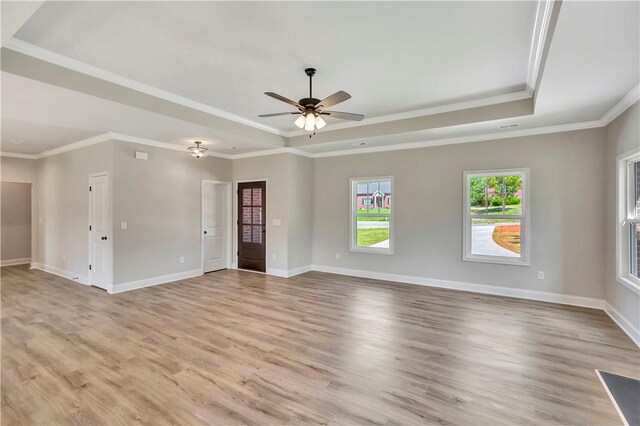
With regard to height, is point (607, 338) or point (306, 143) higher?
point (306, 143)

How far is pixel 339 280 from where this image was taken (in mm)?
6125

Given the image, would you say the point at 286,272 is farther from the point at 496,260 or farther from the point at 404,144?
the point at 496,260

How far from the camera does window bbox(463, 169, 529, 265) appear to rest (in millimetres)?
4906

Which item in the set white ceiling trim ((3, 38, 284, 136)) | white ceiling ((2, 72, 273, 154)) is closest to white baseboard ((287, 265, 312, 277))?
white ceiling ((2, 72, 273, 154))

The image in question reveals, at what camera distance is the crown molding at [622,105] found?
3.18 m

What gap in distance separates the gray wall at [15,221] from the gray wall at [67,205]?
3.13 feet

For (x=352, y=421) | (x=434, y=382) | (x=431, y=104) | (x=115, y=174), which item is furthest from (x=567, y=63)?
(x=115, y=174)

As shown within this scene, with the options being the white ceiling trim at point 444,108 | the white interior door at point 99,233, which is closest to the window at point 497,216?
the white ceiling trim at point 444,108

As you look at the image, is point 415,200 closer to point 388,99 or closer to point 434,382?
point 388,99

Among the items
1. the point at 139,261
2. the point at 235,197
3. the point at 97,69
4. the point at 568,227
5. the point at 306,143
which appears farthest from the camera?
the point at 235,197

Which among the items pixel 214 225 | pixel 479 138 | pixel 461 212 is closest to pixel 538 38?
pixel 479 138

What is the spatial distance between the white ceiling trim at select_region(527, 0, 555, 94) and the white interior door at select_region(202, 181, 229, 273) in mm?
6016

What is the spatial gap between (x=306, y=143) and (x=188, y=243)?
3246 mm

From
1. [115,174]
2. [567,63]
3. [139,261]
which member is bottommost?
[139,261]
